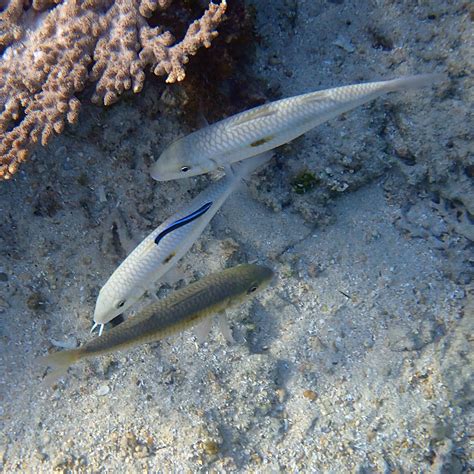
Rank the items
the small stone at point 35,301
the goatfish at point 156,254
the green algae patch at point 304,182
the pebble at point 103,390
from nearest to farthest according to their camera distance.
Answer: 1. the goatfish at point 156,254
2. the pebble at point 103,390
3. the small stone at point 35,301
4. the green algae patch at point 304,182

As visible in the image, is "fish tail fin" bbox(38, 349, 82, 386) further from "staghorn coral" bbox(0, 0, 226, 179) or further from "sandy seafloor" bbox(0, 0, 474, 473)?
"staghorn coral" bbox(0, 0, 226, 179)

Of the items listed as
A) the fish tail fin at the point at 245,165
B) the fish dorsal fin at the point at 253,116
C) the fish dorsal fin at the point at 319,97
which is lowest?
the fish tail fin at the point at 245,165

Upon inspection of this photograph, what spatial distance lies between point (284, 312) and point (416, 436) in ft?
5.02

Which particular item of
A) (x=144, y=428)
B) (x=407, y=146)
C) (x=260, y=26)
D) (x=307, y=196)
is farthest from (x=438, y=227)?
(x=144, y=428)

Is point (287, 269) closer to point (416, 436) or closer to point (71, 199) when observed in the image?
point (416, 436)

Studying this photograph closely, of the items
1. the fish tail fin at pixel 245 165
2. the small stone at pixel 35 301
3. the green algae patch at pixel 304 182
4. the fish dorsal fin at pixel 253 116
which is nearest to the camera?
the fish dorsal fin at pixel 253 116

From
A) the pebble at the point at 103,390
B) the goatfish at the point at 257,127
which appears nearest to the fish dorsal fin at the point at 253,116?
the goatfish at the point at 257,127

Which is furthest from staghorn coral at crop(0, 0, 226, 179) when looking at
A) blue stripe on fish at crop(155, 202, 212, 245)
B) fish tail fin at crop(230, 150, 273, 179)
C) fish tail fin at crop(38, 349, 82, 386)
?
fish tail fin at crop(38, 349, 82, 386)

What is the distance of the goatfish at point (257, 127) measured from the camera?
10.4 ft

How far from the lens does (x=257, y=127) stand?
3207mm

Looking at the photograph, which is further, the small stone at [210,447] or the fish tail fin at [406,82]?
the small stone at [210,447]

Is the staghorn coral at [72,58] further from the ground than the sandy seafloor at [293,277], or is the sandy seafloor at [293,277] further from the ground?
the staghorn coral at [72,58]

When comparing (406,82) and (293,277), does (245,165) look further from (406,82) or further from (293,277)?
(293,277)

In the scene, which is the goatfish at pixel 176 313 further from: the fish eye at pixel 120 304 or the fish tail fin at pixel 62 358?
the fish eye at pixel 120 304
